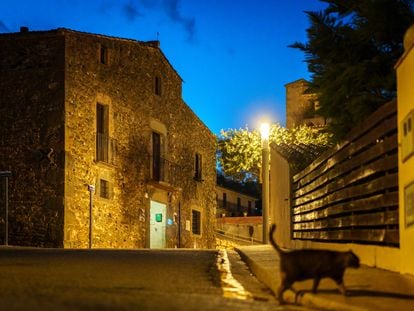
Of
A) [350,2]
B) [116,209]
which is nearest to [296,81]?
[116,209]

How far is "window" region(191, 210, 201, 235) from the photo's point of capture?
36.7 m

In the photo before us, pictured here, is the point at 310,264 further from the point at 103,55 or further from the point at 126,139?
the point at 126,139

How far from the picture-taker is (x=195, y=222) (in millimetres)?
37344

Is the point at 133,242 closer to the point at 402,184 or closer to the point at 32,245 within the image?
the point at 32,245

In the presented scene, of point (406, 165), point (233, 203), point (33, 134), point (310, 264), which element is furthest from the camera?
point (233, 203)

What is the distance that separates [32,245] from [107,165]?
474 cm

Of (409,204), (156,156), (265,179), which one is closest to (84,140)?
(156,156)

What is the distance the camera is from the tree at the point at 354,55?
11844 millimetres

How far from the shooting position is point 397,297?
6879 millimetres

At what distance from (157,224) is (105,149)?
647 centimetres

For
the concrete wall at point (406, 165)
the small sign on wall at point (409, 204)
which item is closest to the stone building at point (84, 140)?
the concrete wall at point (406, 165)

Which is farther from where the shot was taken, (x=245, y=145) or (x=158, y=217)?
(x=245, y=145)

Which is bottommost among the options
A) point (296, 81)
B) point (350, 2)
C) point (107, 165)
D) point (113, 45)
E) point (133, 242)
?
point (133, 242)

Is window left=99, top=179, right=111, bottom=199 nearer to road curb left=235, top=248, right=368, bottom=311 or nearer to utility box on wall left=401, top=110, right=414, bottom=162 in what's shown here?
road curb left=235, top=248, right=368, bottom=311
